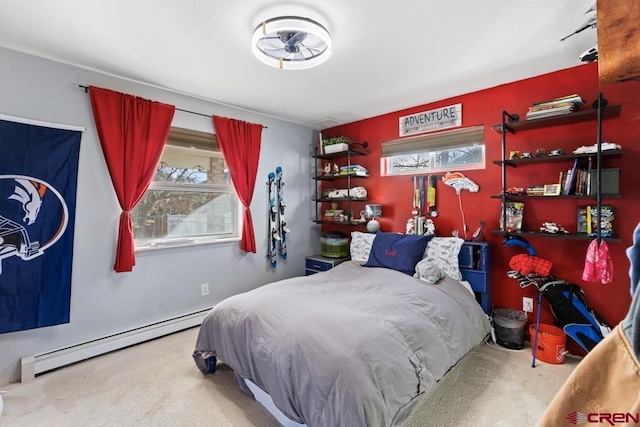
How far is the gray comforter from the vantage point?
136cm

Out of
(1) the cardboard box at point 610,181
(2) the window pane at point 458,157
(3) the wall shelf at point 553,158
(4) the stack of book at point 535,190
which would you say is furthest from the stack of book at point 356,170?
(1) the cardboard box at point 610,181

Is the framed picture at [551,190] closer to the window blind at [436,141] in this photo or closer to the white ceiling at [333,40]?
the window blind at [436,141]

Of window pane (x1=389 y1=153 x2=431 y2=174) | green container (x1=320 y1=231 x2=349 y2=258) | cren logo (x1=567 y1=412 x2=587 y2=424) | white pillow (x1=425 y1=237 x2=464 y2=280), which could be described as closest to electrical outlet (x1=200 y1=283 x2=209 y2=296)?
green container (x1=320 y1=231 x2=349 y2=258)

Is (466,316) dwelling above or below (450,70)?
below

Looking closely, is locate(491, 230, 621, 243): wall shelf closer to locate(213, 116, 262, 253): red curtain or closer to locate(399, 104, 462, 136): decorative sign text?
locate(399, 104, 462, 136): decorative sign text

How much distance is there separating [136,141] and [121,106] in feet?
1.03

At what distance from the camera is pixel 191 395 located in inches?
78.3

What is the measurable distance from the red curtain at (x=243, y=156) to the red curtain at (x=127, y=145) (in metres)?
0.69

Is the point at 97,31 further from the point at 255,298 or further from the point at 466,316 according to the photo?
the point at 466,316

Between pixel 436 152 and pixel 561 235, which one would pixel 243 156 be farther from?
pixel 561 235

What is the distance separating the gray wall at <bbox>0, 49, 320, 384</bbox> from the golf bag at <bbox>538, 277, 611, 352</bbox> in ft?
9.67

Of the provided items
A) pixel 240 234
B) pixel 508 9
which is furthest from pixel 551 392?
pixel 240 234

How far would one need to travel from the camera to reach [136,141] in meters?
2.67

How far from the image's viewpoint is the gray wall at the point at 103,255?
2227 mm
